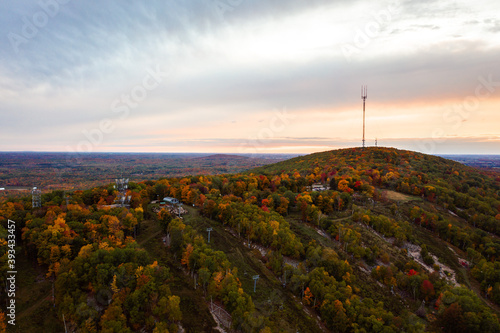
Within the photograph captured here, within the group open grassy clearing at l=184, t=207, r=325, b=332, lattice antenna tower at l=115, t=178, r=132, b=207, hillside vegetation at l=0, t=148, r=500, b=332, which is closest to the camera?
hillside vegetation at l=0, t=148, r=500, b=332

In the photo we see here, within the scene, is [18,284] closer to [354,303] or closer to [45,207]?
[45,207]

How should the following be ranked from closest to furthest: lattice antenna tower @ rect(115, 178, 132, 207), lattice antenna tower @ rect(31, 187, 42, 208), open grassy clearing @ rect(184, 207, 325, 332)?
open grassy clearing @ rect(184, 207, 325, 332), lattice antenna tower @ rect(31, 187, 42, 208), lattice antenna tower @ rect(115, 178, 132, 207)

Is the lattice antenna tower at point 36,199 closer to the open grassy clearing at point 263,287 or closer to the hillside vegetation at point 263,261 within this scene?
the hillside vegetation at point 263,261

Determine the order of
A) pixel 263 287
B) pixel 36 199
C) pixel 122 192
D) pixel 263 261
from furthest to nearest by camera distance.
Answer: pixel 122 192 < pixel 36 199 < pixel 263 261 < pixel 263 287

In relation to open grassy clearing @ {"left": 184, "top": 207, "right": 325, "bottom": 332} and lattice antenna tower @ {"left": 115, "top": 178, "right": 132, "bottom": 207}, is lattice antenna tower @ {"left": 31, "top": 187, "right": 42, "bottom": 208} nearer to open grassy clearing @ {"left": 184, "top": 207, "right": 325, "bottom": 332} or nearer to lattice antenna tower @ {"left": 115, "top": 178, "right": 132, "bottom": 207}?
lattice antenna tower @ {"left": 115, "top": 178, "right": 132, "bottom": 207}

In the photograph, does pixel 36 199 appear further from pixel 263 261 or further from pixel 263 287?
pixel 263 287

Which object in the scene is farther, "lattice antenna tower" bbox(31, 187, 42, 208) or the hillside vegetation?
"lattice antenna tower" bbox(31, 187, 42, 208)

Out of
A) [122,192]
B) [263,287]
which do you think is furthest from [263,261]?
[122,192]

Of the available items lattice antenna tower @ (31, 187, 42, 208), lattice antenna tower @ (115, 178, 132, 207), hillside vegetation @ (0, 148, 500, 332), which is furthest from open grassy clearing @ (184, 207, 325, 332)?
lattice antenna tower @ (31, 187, 42, 208)

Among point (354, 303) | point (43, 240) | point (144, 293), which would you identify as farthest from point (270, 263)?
point (43, 240)
